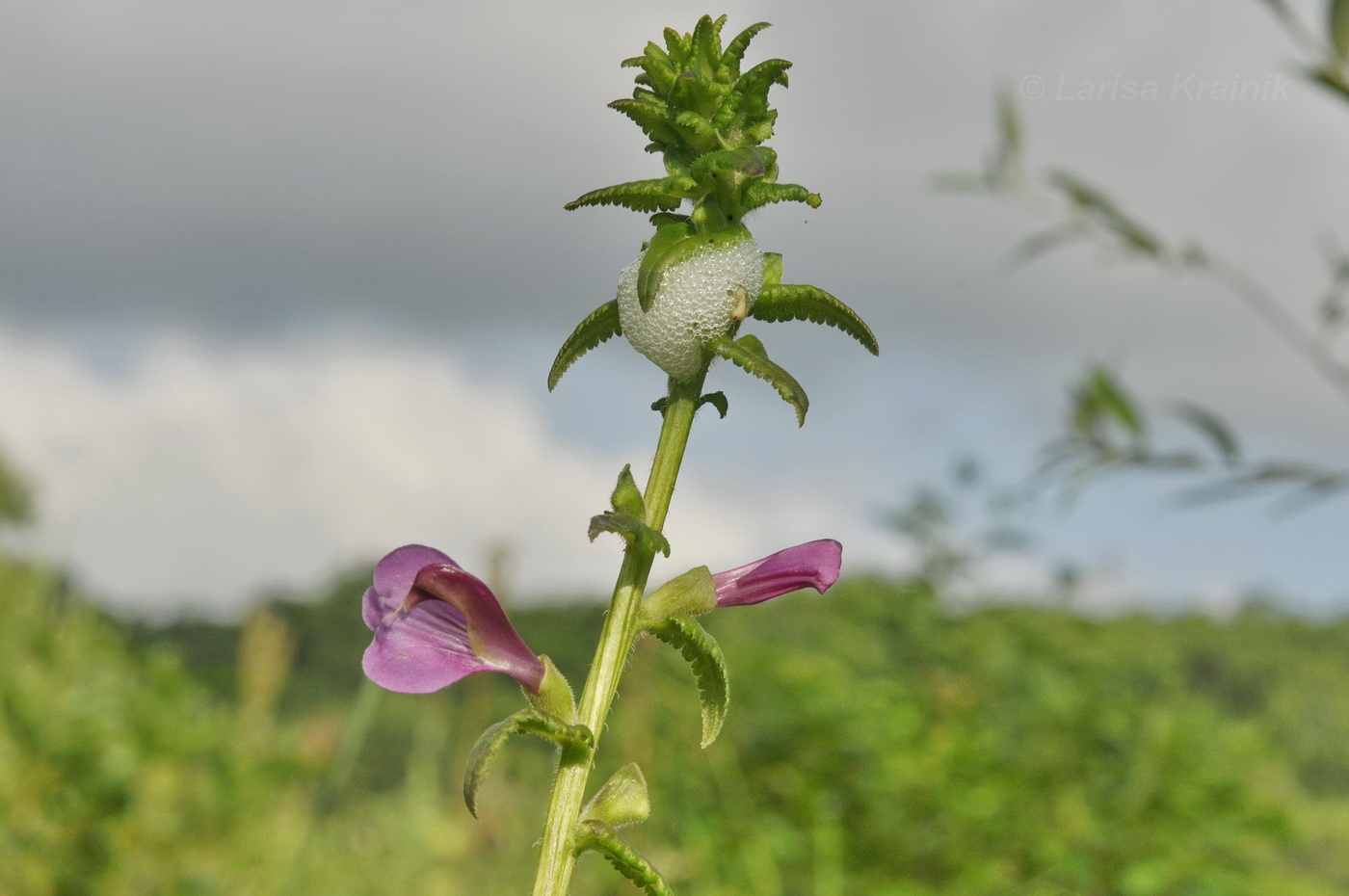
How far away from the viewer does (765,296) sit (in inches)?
20.0

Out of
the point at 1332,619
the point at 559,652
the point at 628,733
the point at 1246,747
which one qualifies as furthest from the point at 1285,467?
the point at 1332,619

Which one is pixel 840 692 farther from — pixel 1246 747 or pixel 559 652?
pixel 559 652

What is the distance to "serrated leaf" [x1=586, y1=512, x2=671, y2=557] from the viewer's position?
1.45ft

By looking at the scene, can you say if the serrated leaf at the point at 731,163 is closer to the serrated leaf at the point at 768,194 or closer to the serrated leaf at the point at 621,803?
the serrated leaf at the point at 768,194

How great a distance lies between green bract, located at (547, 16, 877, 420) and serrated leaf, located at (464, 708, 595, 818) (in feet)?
0.46

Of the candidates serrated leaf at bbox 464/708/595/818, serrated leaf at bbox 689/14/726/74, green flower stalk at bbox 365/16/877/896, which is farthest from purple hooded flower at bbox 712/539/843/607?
serrated leaf at bbox 689/14/726/74

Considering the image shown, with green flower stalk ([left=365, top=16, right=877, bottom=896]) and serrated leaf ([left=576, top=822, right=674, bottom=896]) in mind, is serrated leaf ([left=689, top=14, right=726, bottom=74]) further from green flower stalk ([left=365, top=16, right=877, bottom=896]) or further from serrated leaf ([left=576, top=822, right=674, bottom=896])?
serrated leaf ([left=576, top=822, right=674, bottom=896])

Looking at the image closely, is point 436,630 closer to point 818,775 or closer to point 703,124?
point 703,124

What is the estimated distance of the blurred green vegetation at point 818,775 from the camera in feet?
7.57

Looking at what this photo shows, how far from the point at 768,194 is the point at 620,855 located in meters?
0.26

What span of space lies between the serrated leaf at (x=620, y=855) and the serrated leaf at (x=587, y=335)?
0.58ft

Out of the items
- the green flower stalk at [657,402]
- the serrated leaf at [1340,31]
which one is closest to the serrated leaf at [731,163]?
the green flower stalk at [657,402]

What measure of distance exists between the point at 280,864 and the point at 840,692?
1.53m

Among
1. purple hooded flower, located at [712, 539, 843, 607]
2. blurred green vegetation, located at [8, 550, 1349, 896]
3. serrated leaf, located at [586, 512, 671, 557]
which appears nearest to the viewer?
serrated leaf, located at [586, 512, 671, 557]
